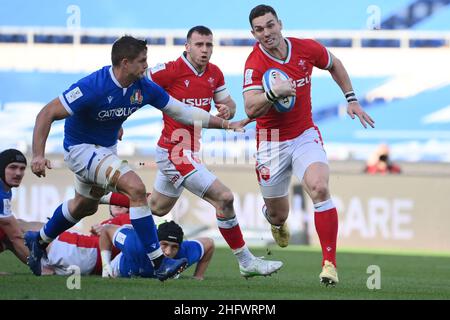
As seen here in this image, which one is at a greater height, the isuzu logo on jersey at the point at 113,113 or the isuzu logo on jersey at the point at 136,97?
the isuzu logo on jersey at the point at 136,97

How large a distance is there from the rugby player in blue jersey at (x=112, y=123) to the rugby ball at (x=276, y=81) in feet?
1.34

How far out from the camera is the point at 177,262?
8852 mm

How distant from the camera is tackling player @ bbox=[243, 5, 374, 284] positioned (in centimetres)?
912

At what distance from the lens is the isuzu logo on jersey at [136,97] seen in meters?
9.07

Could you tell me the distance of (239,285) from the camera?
30.2 ft

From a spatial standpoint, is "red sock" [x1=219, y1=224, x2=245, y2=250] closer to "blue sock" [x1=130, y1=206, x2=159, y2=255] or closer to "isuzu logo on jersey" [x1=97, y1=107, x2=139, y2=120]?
"blue sock" [x1=130, y1=206, x2=159, y2=255]

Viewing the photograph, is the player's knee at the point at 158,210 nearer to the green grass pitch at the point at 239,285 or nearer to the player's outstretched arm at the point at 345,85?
the green grass pitch at the point at 239,285

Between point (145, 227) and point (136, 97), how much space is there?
1140mm

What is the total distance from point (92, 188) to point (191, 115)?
1.12 meters

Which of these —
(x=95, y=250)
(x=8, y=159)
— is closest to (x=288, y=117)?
(x=95, y=250)

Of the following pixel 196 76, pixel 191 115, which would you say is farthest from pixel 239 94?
pixel 191 115

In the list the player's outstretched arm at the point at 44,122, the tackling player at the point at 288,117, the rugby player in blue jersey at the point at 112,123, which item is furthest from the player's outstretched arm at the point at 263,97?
the player's outstretched arm at the point at 44,122

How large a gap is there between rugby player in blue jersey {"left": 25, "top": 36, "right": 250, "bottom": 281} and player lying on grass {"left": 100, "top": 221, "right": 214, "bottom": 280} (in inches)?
17.7
